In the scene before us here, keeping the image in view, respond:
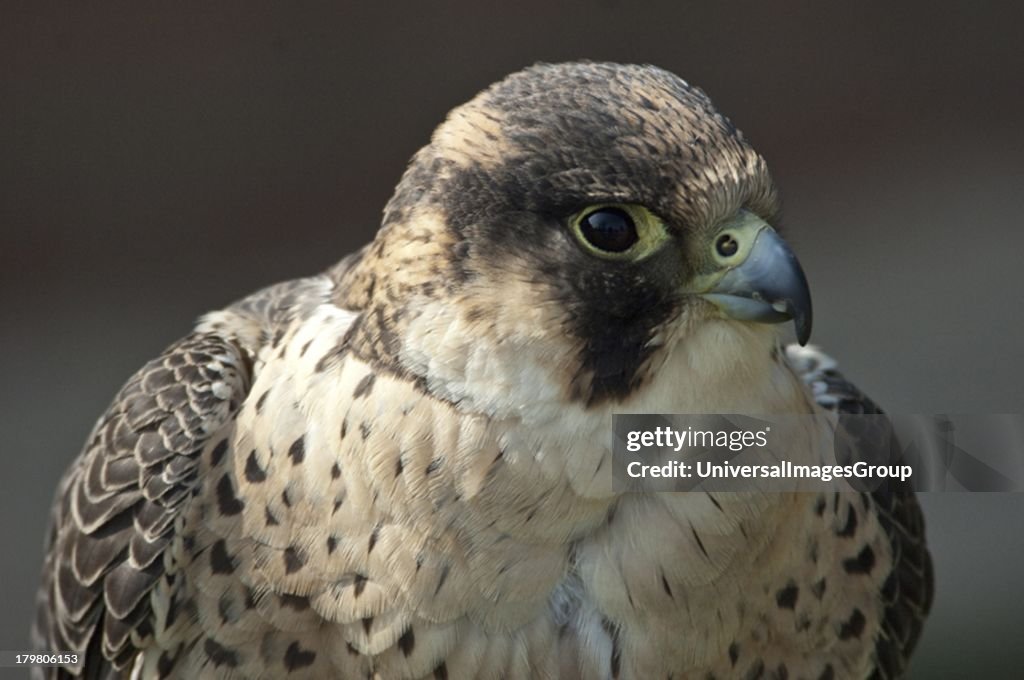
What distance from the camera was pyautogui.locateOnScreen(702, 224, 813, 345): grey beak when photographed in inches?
95.1

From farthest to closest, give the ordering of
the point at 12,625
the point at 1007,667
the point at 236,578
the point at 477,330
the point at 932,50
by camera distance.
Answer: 1. the point at 932,50
2. the point at 12,625
3. the point at 1007,667
4. the point at 236,578
5. the point at 477,330

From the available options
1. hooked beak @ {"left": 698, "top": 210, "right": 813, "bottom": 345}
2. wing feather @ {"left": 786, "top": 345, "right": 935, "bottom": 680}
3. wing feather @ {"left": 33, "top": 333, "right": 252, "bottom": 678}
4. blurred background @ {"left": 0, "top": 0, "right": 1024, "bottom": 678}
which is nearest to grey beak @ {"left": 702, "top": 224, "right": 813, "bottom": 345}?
hooked beak @ {"left": 698, "top": 210, "right": 813, "bottom": 345}

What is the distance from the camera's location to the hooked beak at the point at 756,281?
2420mm

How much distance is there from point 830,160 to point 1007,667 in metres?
2.42

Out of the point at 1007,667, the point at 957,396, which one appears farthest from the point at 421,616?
the point at 957,396

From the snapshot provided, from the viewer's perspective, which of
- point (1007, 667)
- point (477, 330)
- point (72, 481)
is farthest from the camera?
point (1007, 667)

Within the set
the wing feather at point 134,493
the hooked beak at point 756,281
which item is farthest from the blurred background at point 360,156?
the hooked beak at point 756,281

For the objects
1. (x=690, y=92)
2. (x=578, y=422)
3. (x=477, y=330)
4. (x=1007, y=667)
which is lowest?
(x=1007, y=667)

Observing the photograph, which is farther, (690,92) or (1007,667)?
(1007,667)

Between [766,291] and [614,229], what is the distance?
28 cm

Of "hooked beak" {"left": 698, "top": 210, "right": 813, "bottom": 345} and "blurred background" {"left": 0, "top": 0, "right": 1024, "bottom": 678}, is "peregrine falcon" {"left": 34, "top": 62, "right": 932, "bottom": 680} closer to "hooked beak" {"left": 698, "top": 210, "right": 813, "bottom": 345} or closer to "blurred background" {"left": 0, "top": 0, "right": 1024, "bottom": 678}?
"hooked beak" {"left": 698, "top": 210, "right": 813, "bottom": 345}

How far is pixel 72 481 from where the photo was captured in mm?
3389

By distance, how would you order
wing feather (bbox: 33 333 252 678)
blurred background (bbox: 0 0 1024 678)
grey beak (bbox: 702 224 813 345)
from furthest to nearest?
blurred background (bbox: 0 0 1024 678) < wing feather (bbox: 33 333 252 678) < grey beak (bbox: 702 224 813 345)

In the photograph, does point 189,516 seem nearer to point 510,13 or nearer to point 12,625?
point 12,625
